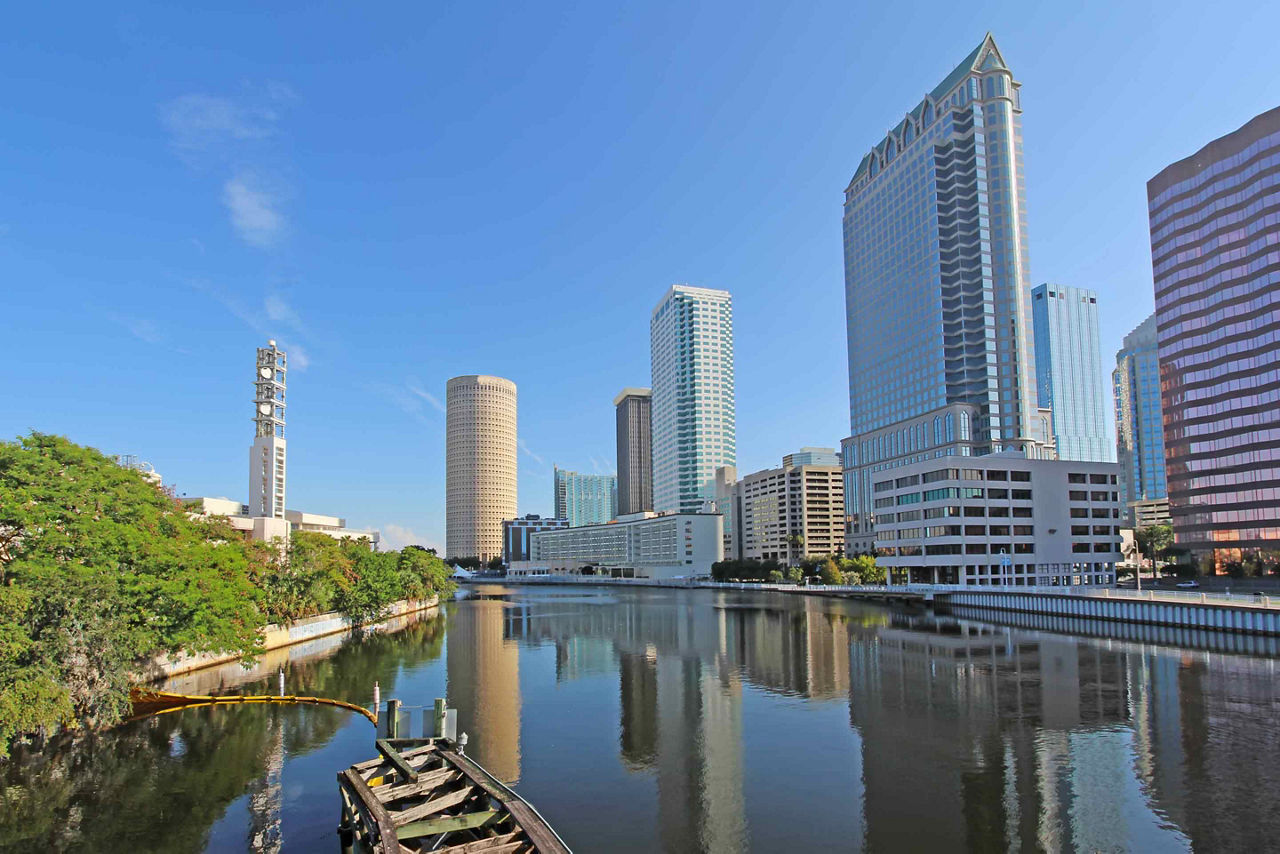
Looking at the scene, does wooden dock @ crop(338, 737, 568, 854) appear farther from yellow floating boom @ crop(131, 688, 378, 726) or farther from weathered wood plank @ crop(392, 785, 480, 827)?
yellow floating boom @ crop(131, 688, 378, 726)

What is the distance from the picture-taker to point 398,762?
28703 millimetres

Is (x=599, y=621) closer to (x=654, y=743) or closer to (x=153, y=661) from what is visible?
(x=153, y=661)

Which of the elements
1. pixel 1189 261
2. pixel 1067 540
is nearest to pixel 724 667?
pixel 1067 540

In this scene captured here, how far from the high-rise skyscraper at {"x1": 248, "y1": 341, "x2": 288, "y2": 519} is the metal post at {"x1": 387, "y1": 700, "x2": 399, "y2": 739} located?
482 ft

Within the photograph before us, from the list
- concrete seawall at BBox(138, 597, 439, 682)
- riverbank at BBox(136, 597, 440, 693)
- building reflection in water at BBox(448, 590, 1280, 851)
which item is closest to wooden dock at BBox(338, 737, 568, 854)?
building reflection in water at BBox(448, 590, 1280, 851)

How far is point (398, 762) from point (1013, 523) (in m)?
137

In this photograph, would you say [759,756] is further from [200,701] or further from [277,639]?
[277,639]

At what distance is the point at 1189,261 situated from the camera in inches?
6152

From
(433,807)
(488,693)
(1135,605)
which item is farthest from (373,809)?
(1135,605)

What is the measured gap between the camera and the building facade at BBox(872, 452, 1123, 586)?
14212 centimetres

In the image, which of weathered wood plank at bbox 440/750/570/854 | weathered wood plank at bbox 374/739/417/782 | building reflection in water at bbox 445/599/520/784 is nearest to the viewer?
weathered wood plank at bbox 440/750/570/854

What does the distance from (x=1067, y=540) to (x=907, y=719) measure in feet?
386

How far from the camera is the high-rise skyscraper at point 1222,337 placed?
5630 inches

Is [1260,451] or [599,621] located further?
[1260,451]
